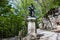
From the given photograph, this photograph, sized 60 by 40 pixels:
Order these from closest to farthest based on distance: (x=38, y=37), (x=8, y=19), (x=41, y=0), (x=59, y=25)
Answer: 1. (x=38, y=37)
2. (x=59, y=25)
3. (x=8, y=19)
4. (x=41, y=0)

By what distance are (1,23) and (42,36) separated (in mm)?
3384

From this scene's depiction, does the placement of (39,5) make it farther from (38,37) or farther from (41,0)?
(38,37)

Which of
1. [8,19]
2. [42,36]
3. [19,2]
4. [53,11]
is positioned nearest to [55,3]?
[53,11]

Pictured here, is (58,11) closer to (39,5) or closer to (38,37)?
(39,5)

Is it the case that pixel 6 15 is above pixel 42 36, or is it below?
above

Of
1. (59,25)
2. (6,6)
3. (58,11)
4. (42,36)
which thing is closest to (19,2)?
(6,6)

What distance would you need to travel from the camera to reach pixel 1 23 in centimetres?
955

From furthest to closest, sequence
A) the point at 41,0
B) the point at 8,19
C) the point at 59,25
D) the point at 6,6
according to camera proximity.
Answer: the point at 41,0 < the point at 6,6 < the point at 8,19 < the point at 59,25

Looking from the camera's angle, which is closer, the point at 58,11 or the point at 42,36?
the point at 42,36

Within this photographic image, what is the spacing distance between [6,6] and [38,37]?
4168 mm

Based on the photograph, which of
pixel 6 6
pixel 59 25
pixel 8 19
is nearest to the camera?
pixel 59 25

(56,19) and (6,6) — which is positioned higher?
(6,6)

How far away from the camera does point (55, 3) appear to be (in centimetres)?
1052

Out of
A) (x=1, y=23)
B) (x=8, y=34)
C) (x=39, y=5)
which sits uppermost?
(x=39, y=5)
